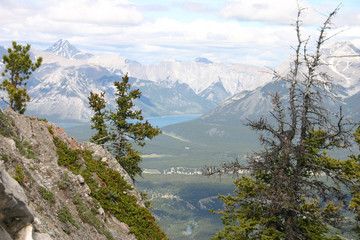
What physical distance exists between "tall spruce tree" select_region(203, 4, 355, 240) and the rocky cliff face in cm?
776

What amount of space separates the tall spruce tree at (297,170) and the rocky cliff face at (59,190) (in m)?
7.76

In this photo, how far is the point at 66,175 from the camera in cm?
2000

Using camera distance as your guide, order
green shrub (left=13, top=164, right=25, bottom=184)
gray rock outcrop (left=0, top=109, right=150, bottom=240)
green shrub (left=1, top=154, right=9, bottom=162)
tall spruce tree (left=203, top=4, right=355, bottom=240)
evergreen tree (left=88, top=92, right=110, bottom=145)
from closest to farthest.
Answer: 1. gray rock outcrop (left=0, top=109, right=150, bottom=240)
2. green shrub (left=13, top=164, right=25, bottom=184)
3. green shrub (left=1, top=154, right=9, bottom=162)
4. tall spruce tree (left=203, top=4, right=355, bottom=240)
5. evergreen tree (left=88, top=92, right=110, bottom=145)

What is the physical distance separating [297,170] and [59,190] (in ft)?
47.5

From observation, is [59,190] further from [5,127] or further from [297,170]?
[297,170]

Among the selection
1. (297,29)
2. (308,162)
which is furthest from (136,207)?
(297,29)

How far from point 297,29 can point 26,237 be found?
16.1m

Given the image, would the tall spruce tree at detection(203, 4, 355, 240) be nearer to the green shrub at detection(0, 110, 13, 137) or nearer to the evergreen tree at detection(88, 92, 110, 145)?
the green shrub at detection(0, 110, 13, 137)

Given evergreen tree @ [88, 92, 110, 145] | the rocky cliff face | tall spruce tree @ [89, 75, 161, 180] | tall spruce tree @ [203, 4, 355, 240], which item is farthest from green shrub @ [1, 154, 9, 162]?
evergreen tree @ [88, 92, 110, 145]

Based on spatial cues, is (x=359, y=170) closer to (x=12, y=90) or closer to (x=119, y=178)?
(x=119, y=178)

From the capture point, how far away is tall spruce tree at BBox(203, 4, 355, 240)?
1684cm

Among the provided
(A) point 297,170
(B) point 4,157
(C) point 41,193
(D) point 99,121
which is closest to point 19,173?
(B) point 4,157

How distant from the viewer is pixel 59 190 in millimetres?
18734

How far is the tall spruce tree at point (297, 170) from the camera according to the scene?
16844 mm
